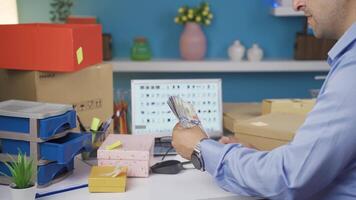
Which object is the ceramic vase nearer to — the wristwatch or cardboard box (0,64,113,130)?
cardboard box (0,64,113,130)

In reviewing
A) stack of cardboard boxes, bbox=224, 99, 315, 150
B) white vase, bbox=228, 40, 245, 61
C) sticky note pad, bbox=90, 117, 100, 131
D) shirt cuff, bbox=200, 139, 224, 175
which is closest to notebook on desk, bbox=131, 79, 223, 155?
stack of cardboard boxes, bbox=224, 99, 315, 150

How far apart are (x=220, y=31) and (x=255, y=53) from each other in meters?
0.32

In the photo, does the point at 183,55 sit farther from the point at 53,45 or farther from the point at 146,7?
the point at 53,45

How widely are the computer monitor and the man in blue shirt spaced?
28.0 inches

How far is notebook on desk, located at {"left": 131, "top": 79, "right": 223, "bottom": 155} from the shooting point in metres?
1.94

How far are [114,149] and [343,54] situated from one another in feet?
2.58

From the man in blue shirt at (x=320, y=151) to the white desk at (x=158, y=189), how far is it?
0.37 ft

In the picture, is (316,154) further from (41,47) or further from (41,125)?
(41,47)

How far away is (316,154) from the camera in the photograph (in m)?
1.01

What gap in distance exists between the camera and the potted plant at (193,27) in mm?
3104

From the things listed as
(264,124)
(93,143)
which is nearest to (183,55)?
(264,124)

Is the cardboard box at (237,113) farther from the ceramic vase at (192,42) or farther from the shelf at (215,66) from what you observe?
the ceramic vase at (192,42)

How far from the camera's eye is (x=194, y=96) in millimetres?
2008

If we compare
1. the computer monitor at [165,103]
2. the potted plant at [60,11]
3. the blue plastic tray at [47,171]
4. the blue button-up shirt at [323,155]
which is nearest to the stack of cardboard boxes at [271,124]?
the computer monitor at [165,103]
